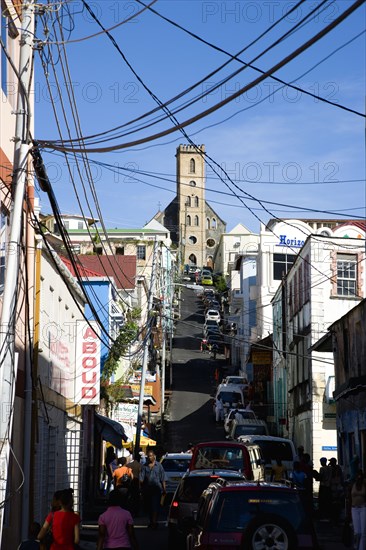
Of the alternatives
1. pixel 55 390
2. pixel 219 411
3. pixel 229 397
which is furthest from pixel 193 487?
pixel 229 397

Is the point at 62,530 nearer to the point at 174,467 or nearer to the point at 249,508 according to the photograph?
the point at 249,508

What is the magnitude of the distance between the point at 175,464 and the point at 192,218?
13732 centimetres

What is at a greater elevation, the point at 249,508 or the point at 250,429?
the point at 250,429

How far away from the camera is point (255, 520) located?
38.4ft

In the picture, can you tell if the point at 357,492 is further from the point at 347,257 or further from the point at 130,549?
the point at 347,257

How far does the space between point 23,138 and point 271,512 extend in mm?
5974

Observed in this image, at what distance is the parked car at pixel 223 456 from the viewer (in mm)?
23938

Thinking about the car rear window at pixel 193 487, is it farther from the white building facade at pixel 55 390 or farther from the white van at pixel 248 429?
the white van at pixel 248 429

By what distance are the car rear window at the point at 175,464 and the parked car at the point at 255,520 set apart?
54.2ft

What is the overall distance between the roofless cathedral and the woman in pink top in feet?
468

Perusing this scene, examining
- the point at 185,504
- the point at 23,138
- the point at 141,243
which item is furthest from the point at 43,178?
the point at 141,243

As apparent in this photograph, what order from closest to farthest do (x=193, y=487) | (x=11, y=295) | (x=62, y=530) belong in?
(x=11, y=295), (x=62, y=530), (x=193, y=487)

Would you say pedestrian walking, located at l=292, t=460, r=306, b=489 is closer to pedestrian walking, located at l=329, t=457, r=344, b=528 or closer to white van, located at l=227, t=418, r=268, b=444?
pedestrian walking, located at l=329, t=457, r=344, b=528

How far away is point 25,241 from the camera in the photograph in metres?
16.3
